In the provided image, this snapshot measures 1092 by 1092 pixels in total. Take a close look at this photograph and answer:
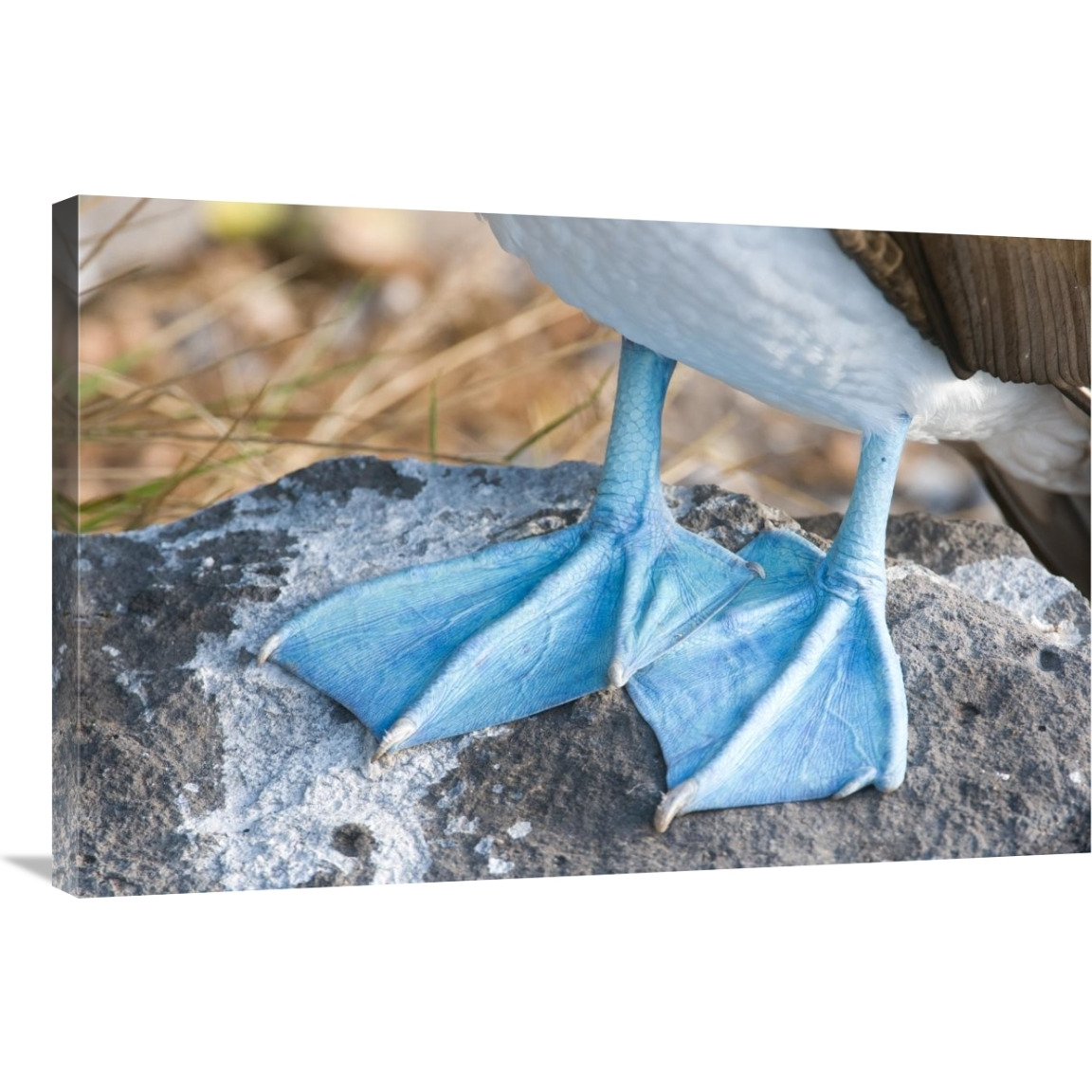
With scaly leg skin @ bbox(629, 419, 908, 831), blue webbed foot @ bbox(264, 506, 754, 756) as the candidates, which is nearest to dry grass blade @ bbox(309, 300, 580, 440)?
blue webbed foot @ bbox(264, 506, 754, 756)

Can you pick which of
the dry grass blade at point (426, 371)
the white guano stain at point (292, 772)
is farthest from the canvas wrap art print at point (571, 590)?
the dry grass blade at point (426, 371)

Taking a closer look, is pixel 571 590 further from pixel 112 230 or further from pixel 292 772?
pixel 112 230

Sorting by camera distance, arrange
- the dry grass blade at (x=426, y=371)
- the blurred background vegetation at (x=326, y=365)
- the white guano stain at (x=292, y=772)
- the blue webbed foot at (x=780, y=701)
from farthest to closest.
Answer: the dry grass blade at (x=426, y=371) → the blurred background vegetation at (x=326, y=365) → the blue webbed foot at (x=780, y=701) → the white guano stain at (x=292, y=772)

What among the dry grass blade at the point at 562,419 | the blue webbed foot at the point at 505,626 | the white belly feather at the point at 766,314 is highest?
the white belly feather at the point at 766,314

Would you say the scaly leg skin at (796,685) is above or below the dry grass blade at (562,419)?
below

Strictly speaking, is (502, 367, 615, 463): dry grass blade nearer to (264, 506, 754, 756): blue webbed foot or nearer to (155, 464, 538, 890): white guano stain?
(264, 506, 754, 756): blue webbed foot

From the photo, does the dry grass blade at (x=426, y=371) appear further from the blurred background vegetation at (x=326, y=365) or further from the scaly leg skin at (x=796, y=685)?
the scaly leg skin at (x=796, y=685)

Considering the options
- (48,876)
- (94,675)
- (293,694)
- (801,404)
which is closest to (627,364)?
(801,404)

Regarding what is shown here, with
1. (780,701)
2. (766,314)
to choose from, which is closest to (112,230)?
(766,314)
